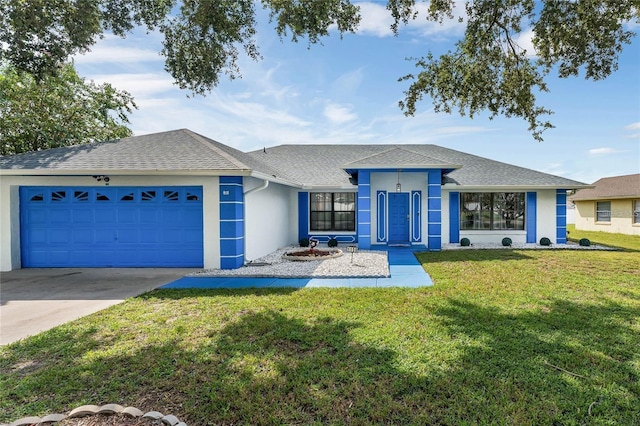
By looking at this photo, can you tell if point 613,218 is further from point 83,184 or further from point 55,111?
point 55,111

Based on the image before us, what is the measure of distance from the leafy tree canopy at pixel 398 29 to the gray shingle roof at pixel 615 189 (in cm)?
1800

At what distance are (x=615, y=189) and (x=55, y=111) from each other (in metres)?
36.3

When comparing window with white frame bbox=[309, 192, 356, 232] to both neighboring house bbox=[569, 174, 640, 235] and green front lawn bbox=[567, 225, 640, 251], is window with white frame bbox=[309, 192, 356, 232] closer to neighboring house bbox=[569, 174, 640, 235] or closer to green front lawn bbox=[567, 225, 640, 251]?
green front lawn bbox=[567, 225, 640, 251]

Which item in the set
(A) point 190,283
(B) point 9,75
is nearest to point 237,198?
(A) point 190,283

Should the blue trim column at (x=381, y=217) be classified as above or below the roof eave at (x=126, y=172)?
below

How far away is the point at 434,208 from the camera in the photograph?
1388cm

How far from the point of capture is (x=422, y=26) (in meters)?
9.05

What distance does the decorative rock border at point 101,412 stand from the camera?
2.92 metres

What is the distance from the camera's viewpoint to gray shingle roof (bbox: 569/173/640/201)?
853 inches

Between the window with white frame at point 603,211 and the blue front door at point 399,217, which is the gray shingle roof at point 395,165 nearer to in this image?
the blue front door at point 399,217

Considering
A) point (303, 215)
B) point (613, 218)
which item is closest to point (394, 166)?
point (303, 215)

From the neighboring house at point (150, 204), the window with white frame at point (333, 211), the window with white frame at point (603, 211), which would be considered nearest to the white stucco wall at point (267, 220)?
the neighboring house at point (150, 204)

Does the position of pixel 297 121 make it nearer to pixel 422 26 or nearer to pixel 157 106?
pixel 157 106

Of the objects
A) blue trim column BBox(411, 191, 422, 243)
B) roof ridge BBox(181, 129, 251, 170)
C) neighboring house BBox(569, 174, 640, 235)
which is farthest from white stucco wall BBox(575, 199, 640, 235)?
roof ridge BBox(181, 129, 251, 170)
